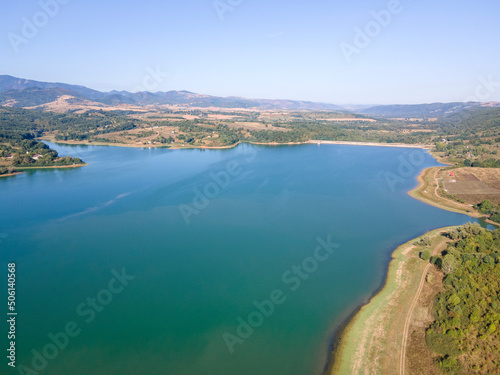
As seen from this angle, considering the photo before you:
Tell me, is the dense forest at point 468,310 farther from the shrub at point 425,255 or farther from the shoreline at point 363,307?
the shoreline at point 363,307

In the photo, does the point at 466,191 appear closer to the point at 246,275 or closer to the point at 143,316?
the point at 246,275

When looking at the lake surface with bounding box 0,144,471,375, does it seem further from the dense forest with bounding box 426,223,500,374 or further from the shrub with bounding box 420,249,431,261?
the dense forest with bounding box 426,223,500,374

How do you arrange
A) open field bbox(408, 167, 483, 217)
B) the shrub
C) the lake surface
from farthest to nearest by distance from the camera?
open field bbox(408, 167, 483, 217)
the shrub
the lake surface

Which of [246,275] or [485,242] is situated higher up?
[485,242]

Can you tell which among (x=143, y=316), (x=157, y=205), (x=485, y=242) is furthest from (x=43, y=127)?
(x=485, y=242)

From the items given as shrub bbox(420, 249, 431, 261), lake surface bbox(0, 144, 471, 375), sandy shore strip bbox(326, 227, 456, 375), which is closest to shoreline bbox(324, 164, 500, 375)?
sandy shore strip bbox(326, 227, 456, 375)

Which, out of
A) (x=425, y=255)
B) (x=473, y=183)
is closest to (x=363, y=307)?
(x=425, y=255)

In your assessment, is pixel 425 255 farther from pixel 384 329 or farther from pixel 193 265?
pixel 193 265
